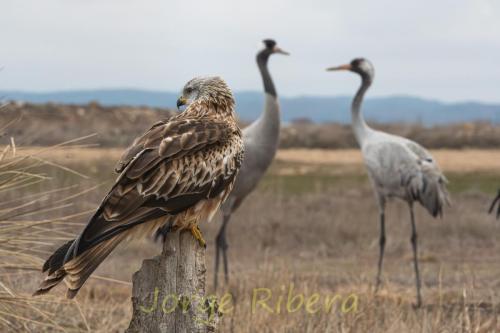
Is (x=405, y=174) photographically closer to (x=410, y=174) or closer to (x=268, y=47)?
(x=410, y=174)

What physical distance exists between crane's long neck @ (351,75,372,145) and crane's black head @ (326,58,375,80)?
0.21 feet

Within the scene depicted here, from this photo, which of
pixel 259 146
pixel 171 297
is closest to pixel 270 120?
pixel 259 146

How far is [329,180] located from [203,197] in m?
22.0

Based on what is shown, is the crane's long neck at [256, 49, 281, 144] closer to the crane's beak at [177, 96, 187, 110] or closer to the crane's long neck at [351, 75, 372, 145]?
the crane's long neck at [351, 75, 372, 145]

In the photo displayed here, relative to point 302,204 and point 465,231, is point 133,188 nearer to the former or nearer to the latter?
point 465,231

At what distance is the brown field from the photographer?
264 inches

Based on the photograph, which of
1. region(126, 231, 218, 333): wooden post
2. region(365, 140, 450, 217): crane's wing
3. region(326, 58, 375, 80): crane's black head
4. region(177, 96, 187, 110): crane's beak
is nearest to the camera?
region(126, 231, 218, 333): wooden post

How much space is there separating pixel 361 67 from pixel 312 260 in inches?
136

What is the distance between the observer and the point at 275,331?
654 centimetres

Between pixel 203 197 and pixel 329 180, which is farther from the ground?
pixel 203 197

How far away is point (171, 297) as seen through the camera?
417cm

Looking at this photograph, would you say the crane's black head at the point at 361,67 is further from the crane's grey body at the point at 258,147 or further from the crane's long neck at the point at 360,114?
the crane's grey body at the point at 258,147

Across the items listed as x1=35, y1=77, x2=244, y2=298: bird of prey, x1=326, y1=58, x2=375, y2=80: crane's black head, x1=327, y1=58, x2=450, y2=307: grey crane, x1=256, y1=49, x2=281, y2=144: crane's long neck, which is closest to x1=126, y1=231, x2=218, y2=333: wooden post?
x1=35, y1=77, x2=244, y2=298: bird of prey

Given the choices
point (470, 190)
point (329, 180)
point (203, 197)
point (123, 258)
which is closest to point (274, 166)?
point (329, 180)
